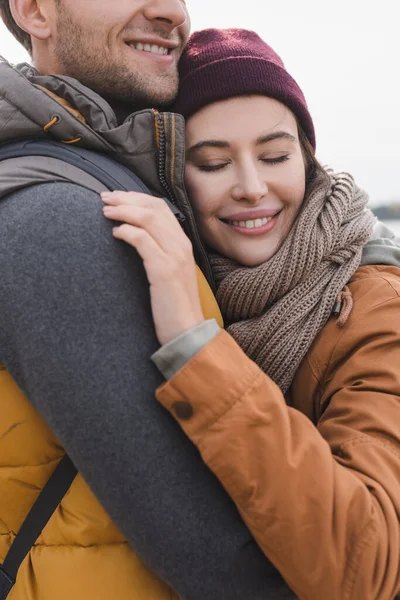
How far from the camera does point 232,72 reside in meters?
1.85

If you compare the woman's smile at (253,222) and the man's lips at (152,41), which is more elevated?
the man's lips at (152,41)

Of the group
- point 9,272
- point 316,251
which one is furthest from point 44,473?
point 316,251

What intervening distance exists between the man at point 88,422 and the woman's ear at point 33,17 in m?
0.83

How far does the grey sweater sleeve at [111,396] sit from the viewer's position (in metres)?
1.05

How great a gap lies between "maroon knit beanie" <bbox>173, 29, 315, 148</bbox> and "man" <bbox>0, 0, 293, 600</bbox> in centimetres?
67

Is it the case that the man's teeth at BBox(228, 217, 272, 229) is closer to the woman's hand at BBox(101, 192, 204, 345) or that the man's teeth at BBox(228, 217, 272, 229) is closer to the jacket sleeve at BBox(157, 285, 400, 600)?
the woman's hand at BBox(101, 192, 204, 345)

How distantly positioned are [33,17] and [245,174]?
3.47 feet

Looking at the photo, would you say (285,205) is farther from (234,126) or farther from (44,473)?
(44,473)

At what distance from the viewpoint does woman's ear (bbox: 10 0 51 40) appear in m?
2.03

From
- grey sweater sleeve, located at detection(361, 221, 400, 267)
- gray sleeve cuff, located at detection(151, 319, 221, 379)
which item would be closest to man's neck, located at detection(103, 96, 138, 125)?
grey sweater sleeve, located at detection(361, 221, 400, 267)

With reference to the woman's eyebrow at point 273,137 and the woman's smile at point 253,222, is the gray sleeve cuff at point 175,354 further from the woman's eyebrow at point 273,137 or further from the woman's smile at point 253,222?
the woman's eyebrow at point 273,137

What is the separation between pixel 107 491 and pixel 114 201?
611mm

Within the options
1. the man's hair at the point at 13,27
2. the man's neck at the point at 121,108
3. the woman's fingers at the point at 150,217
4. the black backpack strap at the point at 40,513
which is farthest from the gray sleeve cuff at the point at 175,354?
the man's hair at the point at 13,27

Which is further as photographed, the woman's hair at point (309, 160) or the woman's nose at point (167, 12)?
the woman's hair at point (309, 160)
